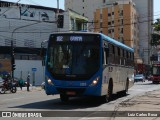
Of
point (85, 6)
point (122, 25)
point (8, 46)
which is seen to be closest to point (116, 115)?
point (8, 46)

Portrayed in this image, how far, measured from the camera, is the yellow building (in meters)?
112

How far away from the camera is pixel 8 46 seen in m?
61.3

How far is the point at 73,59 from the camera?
18438mm

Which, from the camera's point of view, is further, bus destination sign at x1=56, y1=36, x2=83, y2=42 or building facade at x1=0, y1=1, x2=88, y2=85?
building facade at x1=0, y1=1, x2=88, y2=85

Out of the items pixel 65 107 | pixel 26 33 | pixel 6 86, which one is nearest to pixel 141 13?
pixel 26 33

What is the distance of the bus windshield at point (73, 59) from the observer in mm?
18359

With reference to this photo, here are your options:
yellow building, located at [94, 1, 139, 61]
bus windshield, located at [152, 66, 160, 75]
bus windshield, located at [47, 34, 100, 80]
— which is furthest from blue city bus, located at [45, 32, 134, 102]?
yellow building, located at [94, 1, 139, 61]

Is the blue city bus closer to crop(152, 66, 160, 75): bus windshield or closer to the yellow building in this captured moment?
crop(152, 66, 160, 75): bus windshield

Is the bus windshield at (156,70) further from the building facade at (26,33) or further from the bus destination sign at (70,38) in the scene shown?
the bus destination sign at (70,38)

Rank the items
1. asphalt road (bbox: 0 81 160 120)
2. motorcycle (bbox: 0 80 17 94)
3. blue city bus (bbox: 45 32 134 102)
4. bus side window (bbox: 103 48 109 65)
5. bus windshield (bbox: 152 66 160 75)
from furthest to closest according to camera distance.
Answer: bus windshield (bbox: 152 66 160 75) < motorcycle (bbox: 0 80 17 94) < bus side window (bbox: 103 48 109 65) < blue city bus (bbox: 45 32 134 102) < asphalt road (bbox: 0 81 160 120)

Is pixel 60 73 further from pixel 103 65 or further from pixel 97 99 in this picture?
pixel 97 99

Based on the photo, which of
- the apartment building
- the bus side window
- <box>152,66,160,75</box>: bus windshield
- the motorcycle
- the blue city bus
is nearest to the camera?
the blue city bus

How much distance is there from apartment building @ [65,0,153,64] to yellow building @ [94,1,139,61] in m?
3.22

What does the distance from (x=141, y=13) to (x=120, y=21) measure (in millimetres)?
11101
